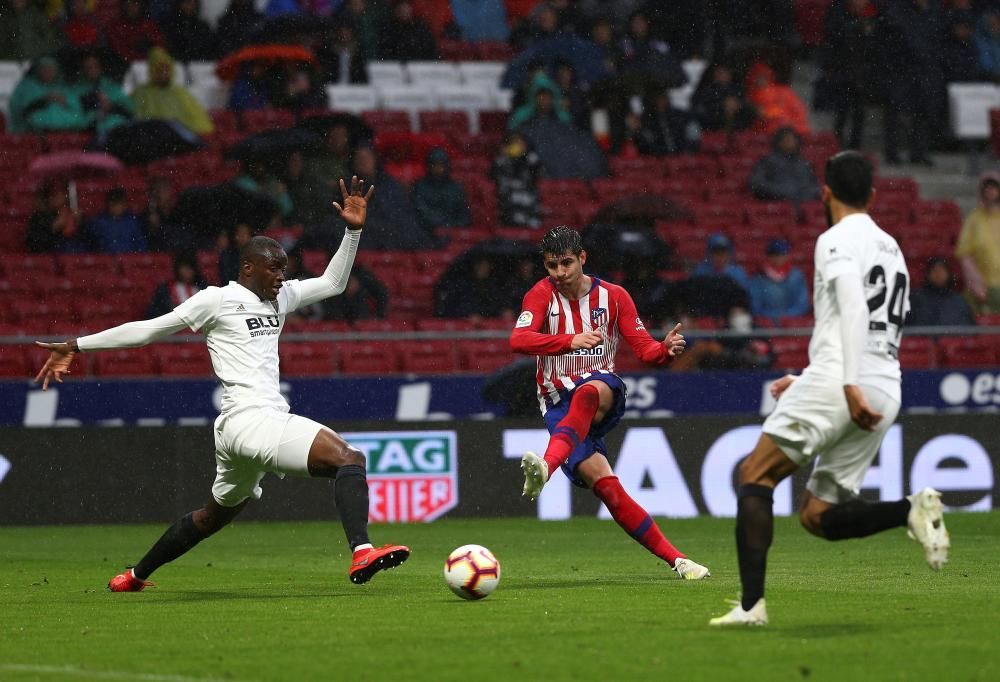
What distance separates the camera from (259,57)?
2081cm

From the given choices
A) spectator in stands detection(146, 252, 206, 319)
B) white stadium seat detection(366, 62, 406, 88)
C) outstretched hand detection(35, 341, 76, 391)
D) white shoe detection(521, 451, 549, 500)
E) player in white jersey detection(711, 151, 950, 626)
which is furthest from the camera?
white stadium seat detection(366, 62, 406, 88)

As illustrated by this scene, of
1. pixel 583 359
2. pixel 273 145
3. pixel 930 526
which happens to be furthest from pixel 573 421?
pixel 273 145

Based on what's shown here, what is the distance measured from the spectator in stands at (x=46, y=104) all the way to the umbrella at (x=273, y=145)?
2.25 meters

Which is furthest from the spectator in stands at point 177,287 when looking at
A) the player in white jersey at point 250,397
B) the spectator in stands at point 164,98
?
the player in white jersey at point 250,397

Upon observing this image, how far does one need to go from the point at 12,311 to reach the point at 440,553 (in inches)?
273

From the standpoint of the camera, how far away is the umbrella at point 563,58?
22.0m

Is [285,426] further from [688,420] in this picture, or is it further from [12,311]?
[12,311]

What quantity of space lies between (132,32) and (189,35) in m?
0.75

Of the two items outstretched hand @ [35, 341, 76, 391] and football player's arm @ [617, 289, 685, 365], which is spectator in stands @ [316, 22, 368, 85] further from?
outstretched hand @ [35, 341, 76, 391]

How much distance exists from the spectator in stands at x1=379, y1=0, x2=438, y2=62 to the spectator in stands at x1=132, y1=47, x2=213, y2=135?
10.3ft

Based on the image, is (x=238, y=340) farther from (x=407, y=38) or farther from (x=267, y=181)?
(x=407, y=38)

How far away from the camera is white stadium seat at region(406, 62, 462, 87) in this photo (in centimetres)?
2327

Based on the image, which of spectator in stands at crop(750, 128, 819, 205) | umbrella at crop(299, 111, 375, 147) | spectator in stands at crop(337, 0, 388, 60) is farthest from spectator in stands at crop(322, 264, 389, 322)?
spectator in stands at crop(750, 128, 819, 205)

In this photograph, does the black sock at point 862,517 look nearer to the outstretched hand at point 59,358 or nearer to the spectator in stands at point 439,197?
the outstretched hand at point 59,358
